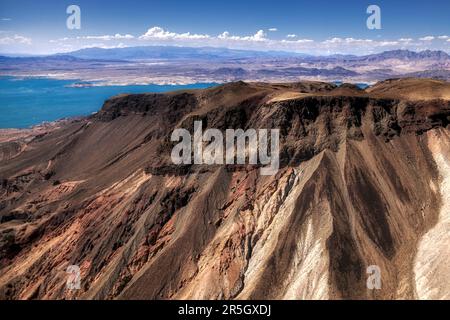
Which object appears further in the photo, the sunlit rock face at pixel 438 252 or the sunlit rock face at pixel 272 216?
the sunlit rock face at pixel 272 216

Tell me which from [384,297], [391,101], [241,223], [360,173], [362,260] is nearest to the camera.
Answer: [384,297]

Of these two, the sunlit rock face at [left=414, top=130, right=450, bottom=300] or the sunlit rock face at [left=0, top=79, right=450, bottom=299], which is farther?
the sunlit rock face at [left=0, top=79, right=450, bottom=299]

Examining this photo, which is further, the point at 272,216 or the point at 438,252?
the point at 272,216

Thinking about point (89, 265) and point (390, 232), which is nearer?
point (390, 232)

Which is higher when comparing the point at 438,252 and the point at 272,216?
the point at 272,216

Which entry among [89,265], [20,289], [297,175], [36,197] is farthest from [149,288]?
[36,197]

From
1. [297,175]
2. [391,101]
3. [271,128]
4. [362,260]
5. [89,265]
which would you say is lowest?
[89,265]

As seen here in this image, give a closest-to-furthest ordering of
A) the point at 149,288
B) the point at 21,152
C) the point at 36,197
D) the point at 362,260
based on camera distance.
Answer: the point at 362,260 < the point at 149,288 < the point at 36,197 < the point at 21,152

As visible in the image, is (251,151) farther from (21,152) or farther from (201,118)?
(21,152)
